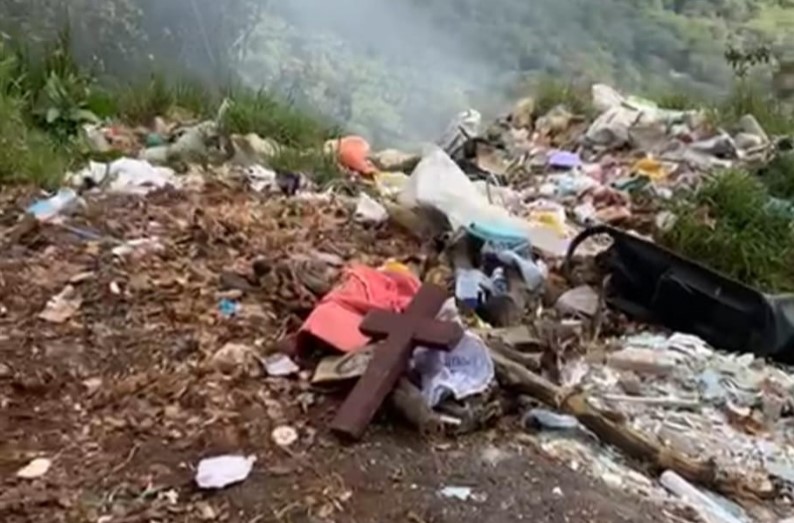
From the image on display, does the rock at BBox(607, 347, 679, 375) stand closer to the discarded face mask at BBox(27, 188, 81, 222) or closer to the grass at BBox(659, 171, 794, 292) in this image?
the grass at BBox(659, 171, 794, 292)

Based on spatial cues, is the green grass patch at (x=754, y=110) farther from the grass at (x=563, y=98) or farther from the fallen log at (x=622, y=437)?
the fallen log at (x=622, y=437)

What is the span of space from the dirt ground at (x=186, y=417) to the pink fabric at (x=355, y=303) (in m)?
0.10

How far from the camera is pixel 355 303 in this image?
7.75 feet

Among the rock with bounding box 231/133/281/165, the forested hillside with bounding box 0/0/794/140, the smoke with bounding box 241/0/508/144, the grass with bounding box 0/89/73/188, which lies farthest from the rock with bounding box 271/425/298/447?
the smoke with bounding box 241/0/508/144

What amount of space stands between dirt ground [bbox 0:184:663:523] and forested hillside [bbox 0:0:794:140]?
2.73 metres

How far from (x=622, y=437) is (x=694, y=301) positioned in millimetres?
751

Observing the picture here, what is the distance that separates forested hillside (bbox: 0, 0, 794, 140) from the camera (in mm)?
5875

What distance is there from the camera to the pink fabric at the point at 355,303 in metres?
2.23

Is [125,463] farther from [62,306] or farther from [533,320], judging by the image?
[533,320]

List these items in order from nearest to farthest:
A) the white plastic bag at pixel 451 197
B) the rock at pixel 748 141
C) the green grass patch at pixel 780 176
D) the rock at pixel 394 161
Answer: the white plastic bag at pixel 451 197 < the green grass patch at pixel 780 176 < the rock at pixel 394 161 < the rock at pixel 748 141

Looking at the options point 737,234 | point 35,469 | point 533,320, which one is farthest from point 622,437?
point 737,234

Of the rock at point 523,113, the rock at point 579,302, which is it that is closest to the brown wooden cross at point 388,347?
the rock at point 579,302

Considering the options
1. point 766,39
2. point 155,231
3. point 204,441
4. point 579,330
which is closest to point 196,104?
point 155,231

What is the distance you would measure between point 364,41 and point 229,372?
512 centimetres
